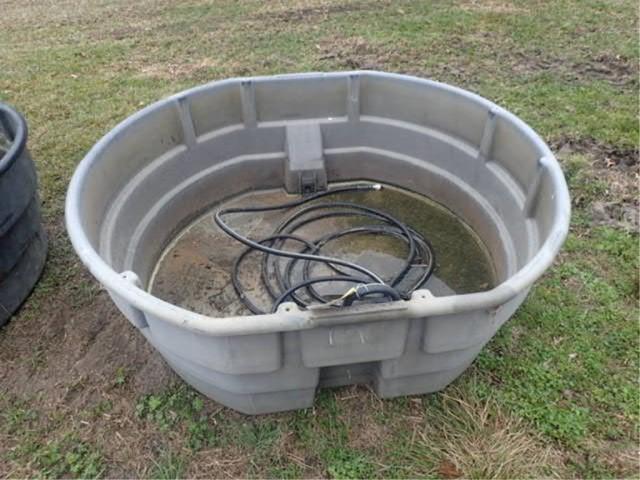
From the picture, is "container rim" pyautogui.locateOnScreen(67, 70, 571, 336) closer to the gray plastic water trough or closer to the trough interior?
the gray plastic water trough

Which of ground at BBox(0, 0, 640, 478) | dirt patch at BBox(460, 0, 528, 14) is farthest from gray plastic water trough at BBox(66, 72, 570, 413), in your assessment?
dirt patch at BBox(460, 0, 528, 14)

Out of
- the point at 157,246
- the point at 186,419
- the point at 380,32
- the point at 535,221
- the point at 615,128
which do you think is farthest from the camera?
the point at 380,32

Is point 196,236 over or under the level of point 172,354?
under

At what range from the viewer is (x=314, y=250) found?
231cm

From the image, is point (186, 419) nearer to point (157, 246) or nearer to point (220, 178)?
point (157, 246)

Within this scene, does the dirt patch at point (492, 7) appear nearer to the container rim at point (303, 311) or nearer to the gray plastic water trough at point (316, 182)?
the gray plastic water trough at point (316, 182)

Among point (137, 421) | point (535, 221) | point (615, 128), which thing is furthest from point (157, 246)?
point (615, 128)

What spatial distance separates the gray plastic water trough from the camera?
136cm

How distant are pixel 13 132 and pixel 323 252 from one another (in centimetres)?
137

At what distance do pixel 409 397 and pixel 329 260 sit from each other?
562 millimetres

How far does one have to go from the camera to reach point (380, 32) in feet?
13.4

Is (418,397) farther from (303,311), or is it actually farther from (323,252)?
(323,252)

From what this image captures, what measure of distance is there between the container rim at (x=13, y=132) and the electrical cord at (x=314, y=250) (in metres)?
Answer: 0.80

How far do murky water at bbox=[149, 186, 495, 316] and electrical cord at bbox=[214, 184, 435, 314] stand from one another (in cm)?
3
